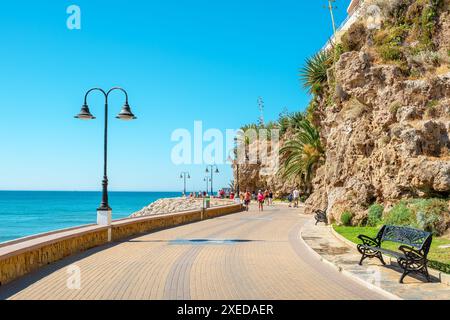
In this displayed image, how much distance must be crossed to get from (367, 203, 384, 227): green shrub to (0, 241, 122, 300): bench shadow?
11.9m

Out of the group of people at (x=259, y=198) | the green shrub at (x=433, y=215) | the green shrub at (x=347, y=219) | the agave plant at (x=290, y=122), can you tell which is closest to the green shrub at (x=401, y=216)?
the green shrub at (x=433, y=215)

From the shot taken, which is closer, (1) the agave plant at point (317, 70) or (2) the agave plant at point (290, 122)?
(1) the agave plant at point (317, 70)

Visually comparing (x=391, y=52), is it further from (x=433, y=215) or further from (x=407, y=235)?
(x=407, y=235)

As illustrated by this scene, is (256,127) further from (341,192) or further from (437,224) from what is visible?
(437,224)

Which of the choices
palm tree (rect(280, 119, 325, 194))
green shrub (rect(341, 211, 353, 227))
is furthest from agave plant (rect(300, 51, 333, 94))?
green shrub (rect(341, 211, 353, 227))

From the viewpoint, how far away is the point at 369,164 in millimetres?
21016

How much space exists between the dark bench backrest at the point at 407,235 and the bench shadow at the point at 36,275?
7861mm

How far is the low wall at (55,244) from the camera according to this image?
29.5ft

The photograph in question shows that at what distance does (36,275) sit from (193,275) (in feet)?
11.1

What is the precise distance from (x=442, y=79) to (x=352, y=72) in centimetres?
441

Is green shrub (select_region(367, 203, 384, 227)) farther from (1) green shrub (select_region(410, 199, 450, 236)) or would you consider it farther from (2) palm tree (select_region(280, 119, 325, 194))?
(2) palm tree (select_region(280, 119, 325, 194))

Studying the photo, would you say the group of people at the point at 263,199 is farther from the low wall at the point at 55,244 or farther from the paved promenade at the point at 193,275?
the paved promenade at the point at 193,275

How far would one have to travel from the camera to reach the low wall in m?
9.00
